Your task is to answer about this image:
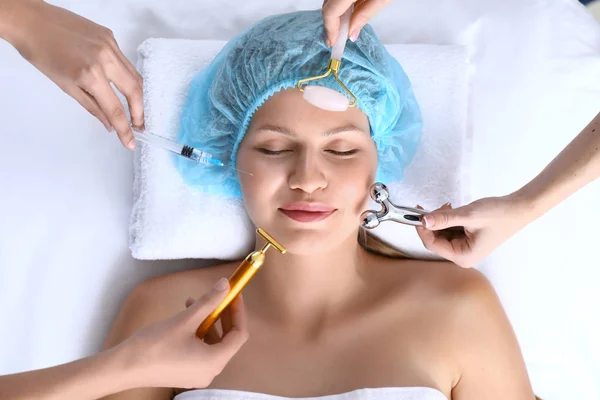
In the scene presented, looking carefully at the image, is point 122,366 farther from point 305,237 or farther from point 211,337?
point 305,237

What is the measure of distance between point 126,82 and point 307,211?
495 millimetres

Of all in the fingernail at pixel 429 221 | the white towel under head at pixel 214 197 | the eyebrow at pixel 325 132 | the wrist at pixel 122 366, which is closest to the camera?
the wrist at pixel 122 366

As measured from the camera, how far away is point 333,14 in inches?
48.8

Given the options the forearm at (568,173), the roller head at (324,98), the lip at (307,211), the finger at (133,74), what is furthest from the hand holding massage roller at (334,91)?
the forearm at (568,173)

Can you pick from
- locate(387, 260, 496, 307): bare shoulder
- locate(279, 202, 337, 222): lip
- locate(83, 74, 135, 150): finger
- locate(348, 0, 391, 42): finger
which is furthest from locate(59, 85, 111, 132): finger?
locate(387, 260, 496, 307): bare shoulder

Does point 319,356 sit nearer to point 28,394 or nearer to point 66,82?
point 28,394

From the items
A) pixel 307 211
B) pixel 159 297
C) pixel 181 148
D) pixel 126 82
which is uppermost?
pixel 126 82

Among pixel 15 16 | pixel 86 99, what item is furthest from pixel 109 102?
pixel 15 16

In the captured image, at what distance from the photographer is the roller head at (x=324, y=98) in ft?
4.48

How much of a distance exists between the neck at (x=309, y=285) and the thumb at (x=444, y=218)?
0.36 metres

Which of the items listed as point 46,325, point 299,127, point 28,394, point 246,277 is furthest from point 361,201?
point 46,325

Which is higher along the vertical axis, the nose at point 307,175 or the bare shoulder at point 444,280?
the nose at point 307,175

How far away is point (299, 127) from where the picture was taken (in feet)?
4.64

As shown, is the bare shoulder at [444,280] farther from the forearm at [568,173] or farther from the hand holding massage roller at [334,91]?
the hand holding massage roller at [334,91]
